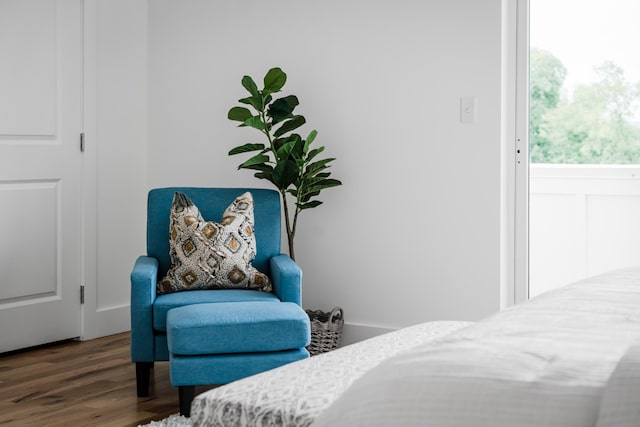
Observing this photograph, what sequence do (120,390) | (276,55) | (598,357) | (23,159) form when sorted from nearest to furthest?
(598,357) → (120,390) → (23,159) → (276,55)

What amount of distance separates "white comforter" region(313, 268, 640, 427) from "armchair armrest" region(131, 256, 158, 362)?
6.93ft

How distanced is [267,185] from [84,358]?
1.33 m

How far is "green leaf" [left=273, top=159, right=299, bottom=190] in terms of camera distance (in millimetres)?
3684

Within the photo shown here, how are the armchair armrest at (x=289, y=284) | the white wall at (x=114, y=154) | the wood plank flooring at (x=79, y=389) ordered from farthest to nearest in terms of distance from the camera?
1. the white wall at (x=114, y=154)
2. the armchair armrest at (x=289, y=284)
3. the wood plank flooring at (x=79, y=389)

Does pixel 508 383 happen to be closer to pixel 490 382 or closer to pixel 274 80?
pixel 490 382

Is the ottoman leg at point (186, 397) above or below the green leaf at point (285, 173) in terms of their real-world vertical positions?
below

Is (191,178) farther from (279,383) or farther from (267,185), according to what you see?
(279,383)

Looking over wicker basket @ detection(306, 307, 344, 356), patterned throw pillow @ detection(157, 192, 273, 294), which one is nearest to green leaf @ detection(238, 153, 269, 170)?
patterned throw pillow @ detection(157, 192, 273, 294)

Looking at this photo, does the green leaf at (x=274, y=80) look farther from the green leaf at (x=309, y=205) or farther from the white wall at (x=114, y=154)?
the white wall at (x=114, y=154)

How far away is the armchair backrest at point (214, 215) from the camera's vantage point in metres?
3.54

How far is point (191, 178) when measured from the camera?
15.1ft

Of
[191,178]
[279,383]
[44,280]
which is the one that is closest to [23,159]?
[44,280]

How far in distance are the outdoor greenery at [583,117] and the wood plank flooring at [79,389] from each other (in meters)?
1.94

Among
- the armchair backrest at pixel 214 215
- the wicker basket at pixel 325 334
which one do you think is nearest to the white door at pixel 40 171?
the armchair backrest at pixel 214 215
